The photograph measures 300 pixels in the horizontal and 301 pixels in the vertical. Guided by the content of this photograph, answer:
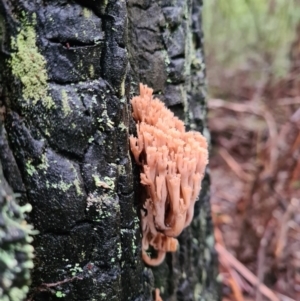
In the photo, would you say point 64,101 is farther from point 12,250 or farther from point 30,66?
point 12,250

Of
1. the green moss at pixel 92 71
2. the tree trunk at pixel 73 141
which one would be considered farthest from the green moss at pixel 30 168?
the green moss at pixel 92 71

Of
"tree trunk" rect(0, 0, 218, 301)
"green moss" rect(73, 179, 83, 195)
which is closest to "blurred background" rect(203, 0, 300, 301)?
"tree trunk" rect(0, 0, 218, 301)

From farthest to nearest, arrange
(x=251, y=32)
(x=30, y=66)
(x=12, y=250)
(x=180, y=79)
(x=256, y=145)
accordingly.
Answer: (x=251, y=32)
(x=256, y=145)
(x=180, y=79)
(x=30, y=66)
(x=12, y=250)

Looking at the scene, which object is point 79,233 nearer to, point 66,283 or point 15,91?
point 66,283

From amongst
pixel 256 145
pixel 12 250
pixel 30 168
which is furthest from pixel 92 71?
pixel 256 145

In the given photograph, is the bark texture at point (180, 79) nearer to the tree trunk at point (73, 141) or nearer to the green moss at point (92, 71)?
the tree trunk at point (73, 141)

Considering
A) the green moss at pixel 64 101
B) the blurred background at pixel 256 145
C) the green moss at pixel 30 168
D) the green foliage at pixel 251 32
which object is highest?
the green moss at pixel 64 101
